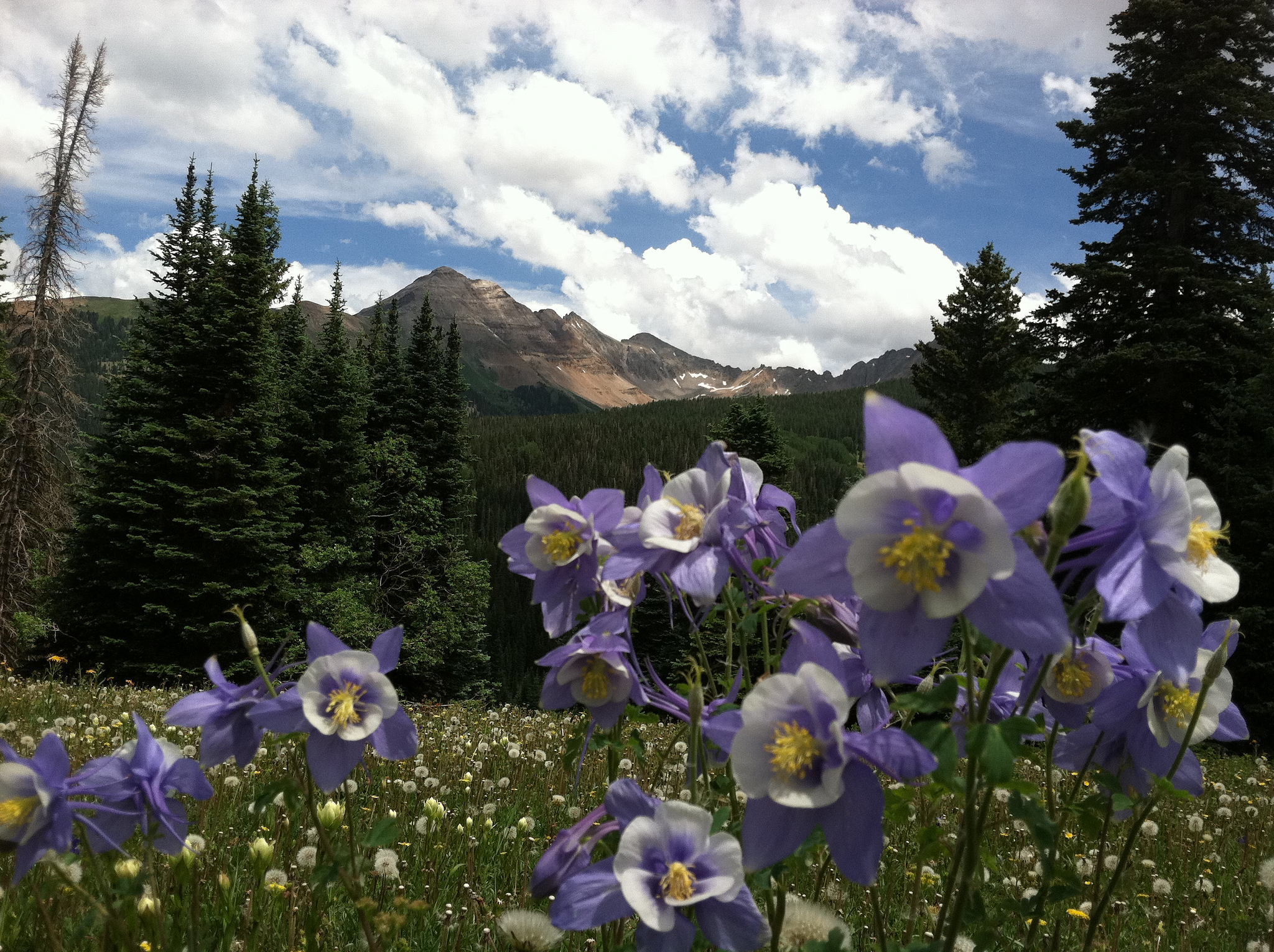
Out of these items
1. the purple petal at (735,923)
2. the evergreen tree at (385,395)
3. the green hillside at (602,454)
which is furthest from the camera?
the green hillside at (602,454)

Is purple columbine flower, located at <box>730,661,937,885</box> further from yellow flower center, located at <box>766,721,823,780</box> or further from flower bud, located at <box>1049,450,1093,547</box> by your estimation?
flower bud, located at <box>1049,450,1093,547</box>

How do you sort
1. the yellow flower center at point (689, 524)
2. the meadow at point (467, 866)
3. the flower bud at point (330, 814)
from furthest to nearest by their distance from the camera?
the flower bud at point (330, 814) → the meadow at point (467, 866) → the yellow flower center at point (689, 524)

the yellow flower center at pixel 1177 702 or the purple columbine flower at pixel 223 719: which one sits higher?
the yellow flower center at pixel 1177 702

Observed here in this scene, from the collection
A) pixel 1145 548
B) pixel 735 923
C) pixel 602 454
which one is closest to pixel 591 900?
pixel 735 923

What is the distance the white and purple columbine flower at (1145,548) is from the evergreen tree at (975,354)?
32568 mm

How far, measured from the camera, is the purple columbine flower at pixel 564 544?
182 cm

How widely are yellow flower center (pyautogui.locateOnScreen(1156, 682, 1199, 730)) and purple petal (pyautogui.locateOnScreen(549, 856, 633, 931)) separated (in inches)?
48.0

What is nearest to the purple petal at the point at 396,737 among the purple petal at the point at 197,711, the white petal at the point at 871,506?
the purple petal at the point at 197,711

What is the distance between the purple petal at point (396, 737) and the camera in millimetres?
1896

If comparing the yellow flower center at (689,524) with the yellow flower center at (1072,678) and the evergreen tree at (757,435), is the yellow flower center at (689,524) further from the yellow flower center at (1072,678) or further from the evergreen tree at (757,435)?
the evergreen tree at (757,435)

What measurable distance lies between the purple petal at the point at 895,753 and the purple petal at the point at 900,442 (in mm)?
429

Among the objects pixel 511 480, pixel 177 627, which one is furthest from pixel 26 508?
pixel 511 480

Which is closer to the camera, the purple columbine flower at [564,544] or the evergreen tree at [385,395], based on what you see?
the purple columbine flower at [564,544]

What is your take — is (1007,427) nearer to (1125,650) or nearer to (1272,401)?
(1272,401)
